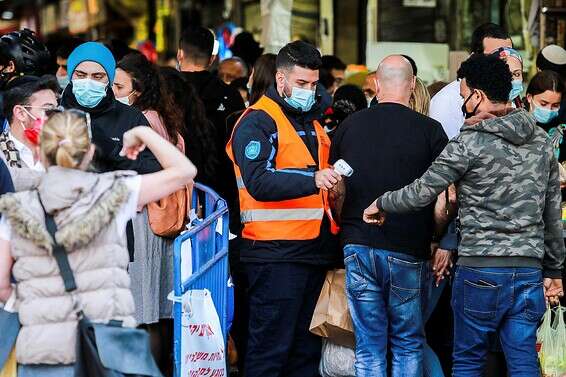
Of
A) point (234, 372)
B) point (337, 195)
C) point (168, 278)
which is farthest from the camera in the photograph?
point (234, 372)

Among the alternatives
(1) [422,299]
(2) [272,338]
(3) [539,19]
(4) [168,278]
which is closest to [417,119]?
(1) [422,299]

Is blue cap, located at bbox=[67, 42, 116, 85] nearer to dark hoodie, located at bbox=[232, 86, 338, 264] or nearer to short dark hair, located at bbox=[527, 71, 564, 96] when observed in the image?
dark hoodie, located at bbox=[232, 86, 338, 264]

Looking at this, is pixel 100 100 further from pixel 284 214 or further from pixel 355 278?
pixel 355 278

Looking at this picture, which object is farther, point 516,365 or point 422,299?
point 422,299

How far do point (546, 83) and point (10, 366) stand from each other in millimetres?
4430

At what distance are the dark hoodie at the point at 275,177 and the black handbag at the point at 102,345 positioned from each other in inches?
72.8

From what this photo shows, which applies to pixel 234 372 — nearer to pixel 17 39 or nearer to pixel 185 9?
pixel 17 39

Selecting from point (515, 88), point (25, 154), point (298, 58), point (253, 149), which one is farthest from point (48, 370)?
point (515, 88)

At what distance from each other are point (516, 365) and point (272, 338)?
58.4 inches

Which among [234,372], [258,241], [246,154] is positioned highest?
[246,154]

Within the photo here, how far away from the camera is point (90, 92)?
6.84m

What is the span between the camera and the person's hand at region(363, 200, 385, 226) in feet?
20.7

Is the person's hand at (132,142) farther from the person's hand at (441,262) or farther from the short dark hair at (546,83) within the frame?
the short dark hair at (546,83)

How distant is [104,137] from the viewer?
6711 mm
